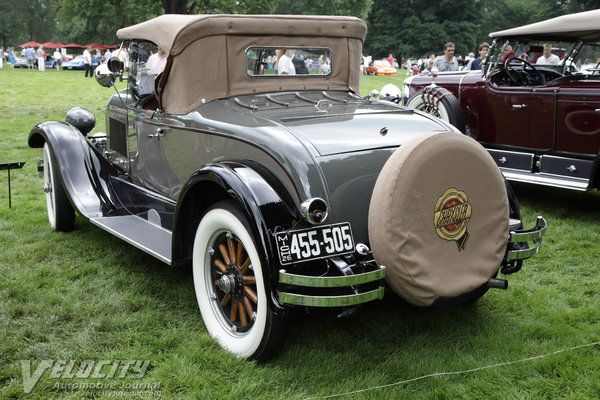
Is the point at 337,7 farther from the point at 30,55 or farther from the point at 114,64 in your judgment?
the point at 114,64

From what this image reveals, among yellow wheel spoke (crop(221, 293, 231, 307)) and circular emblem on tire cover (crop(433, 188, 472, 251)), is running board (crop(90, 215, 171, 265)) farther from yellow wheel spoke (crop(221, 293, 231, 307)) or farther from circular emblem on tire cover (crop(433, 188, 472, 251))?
circular emblem on tire cover (crop(433, 188, 472, 251))

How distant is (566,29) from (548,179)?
5.62 ft

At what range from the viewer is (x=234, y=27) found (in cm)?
396

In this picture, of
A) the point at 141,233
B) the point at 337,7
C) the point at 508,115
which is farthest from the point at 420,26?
the point at 141,233

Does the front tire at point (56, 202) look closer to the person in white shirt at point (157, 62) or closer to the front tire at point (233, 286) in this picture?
the person in white shirt at point (157, 62)

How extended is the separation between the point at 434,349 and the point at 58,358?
2.12 meters

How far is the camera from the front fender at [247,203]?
2734 mm

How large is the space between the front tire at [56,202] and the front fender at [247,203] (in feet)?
6.91

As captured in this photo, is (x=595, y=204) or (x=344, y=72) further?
(x=595, y=204)

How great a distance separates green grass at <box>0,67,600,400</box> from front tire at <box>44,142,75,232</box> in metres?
0.29

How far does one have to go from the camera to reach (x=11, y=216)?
581 cm

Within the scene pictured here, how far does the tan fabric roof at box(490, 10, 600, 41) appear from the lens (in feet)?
20.0

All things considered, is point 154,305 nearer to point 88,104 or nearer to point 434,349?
point 434,349

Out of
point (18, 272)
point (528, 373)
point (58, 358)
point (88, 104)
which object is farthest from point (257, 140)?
point (88, 104)
